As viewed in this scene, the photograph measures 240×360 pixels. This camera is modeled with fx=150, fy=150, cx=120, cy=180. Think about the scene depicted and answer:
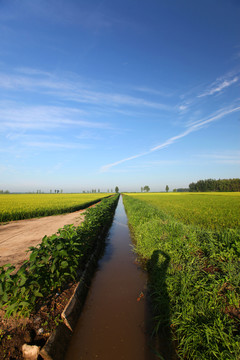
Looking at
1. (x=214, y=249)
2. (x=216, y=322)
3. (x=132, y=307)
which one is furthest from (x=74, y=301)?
(x=214, y=249)

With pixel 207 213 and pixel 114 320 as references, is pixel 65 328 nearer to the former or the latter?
pixel 114 320

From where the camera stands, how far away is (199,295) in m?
2.68

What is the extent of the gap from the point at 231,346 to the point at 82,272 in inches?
128

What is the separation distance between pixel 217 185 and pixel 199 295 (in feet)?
327

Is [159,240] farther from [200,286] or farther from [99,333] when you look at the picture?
[99,333]

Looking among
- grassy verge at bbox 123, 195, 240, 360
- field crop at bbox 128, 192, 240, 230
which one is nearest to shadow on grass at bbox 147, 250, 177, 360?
grassy verge at bbox 123, 195, 240, 360

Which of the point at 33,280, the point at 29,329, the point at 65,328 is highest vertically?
the point at 33,280

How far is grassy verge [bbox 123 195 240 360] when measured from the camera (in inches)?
81.2

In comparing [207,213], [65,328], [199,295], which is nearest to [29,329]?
[65,328]

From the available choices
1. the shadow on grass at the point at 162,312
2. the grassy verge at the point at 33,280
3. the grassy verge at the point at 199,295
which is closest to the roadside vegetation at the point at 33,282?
the grassy verge at the point at 33,280

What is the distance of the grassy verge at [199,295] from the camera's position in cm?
206

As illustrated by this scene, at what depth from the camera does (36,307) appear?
2.65m

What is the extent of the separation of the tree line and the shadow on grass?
306 feet

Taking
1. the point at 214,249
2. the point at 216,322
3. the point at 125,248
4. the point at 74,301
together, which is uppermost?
the point at 214,249
